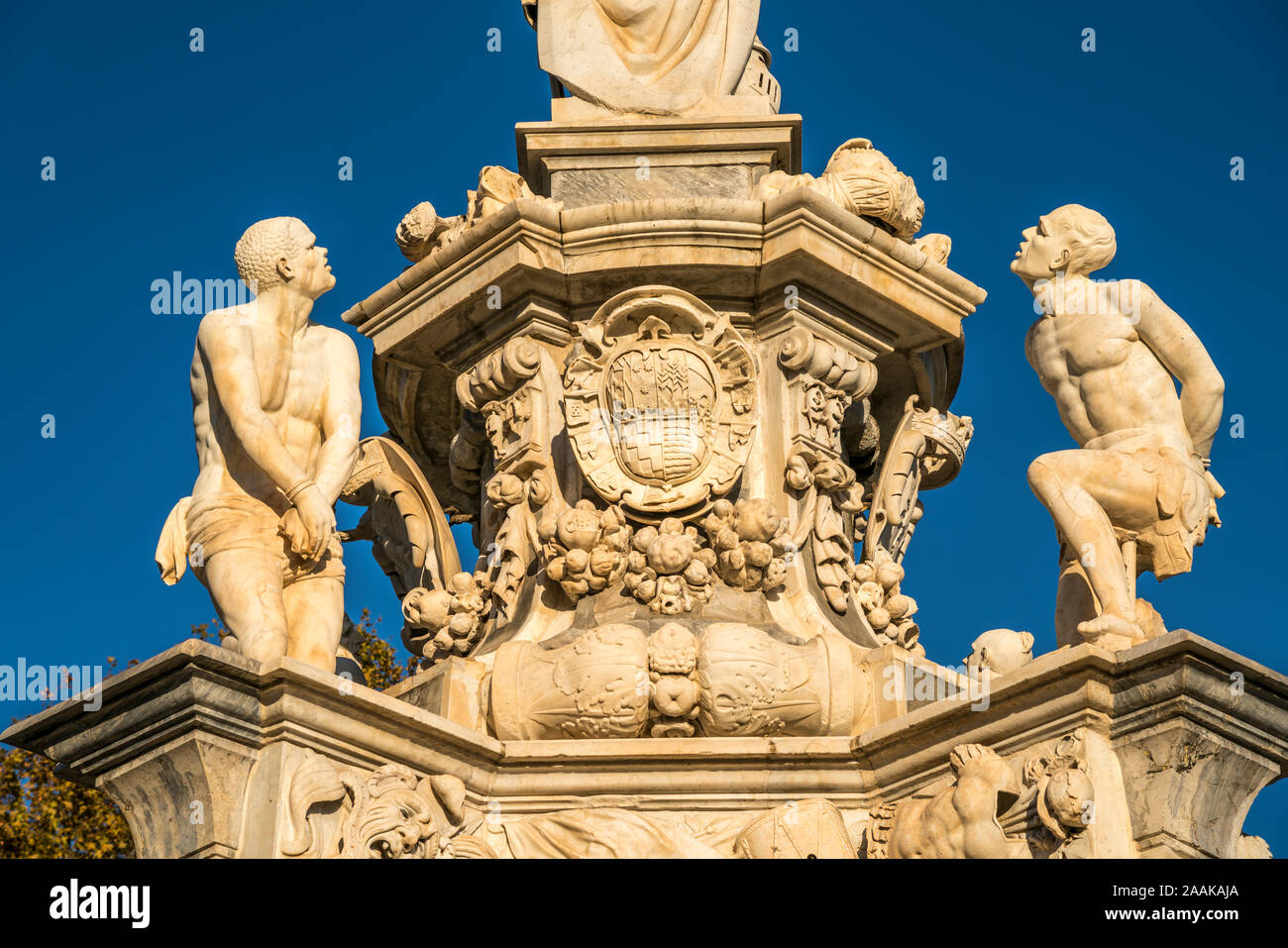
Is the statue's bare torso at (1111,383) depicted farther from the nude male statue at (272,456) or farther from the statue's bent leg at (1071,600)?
A: the nude male statue at (272,456)

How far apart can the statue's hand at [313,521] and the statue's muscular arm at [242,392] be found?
0.10 m

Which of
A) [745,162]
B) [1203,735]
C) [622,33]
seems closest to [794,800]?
[1203,735]

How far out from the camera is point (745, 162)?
534 inches

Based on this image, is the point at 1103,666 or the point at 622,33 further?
the point at 622,33

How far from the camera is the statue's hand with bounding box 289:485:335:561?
1184 cm

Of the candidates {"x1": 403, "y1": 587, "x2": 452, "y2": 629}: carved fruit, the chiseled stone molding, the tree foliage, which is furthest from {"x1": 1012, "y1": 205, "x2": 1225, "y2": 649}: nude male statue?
the tree foliage

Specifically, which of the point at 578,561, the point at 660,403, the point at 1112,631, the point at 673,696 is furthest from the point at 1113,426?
the point at 578,561

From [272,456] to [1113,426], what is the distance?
429cm

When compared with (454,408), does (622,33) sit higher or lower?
higher

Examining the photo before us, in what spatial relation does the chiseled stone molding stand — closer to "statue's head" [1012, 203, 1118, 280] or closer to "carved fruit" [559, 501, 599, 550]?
"carved fruit" [559, 501, 599, 550]

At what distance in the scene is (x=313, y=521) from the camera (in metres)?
11.8

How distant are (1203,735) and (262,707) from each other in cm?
429

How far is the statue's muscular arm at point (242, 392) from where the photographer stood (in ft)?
39.0
